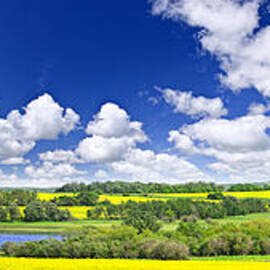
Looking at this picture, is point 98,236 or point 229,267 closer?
point 229,267

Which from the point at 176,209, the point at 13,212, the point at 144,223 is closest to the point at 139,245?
the point at 144,223

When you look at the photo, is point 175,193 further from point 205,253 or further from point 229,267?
point 229,267

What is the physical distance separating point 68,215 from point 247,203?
171 feet

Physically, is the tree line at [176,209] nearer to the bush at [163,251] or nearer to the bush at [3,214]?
the bush at [3,214]

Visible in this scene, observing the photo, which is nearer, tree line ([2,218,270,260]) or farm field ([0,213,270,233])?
tree line ([2,218,270,260])

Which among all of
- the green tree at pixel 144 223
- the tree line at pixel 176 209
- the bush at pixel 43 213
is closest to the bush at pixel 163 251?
the green tree at pixel 144 223

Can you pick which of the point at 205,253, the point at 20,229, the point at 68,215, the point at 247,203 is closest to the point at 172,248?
the point at 205,253

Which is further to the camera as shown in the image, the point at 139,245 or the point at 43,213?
the point at 43,213

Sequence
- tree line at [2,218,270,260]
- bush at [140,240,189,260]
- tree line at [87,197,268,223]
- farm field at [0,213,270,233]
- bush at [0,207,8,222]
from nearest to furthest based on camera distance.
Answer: tree line at [2,218,270,260] → bush at [140,240,189,260] → farm field at [0,213,270,233] → bush at [0,207,8,222] → tree line at [87,197,268,223]

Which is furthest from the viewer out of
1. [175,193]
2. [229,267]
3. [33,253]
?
[175,193]

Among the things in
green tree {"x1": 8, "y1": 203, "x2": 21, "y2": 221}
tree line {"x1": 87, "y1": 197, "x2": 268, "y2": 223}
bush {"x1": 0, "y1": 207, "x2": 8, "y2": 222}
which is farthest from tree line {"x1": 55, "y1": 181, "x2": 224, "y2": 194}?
bush {"x1": 0, "y1": 207, "x2": 8, "y2": 222}

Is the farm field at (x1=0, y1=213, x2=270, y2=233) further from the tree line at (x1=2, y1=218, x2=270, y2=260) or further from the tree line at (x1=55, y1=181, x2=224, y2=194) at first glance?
the tree line at (x1=55, y1=181, x2=224, y2=194)

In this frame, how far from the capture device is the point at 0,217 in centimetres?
9750

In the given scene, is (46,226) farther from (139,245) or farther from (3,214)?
(139,245)
